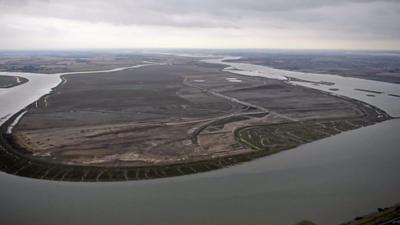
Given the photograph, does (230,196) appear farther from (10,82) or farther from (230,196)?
(10,82)

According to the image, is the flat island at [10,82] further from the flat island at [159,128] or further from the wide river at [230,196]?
the wide river at [230,196]

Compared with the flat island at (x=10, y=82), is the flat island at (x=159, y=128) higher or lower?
higher

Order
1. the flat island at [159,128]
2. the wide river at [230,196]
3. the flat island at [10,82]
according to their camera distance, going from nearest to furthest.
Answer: the wide river at [230,196]
the flat island at [159,128]
the flat island at [10,82]

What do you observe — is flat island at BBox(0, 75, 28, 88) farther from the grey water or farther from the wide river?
the grey water

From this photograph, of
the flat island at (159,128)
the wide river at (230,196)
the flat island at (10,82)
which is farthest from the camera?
the flat island at (10,82)

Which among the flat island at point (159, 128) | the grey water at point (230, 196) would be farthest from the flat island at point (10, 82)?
the grey water at point (230, 196)

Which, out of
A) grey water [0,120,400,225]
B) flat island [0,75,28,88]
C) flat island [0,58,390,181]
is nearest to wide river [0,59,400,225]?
grey water [0,120,400,225]

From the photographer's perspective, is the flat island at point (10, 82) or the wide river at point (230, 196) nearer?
the wide river at point (230, 196)
